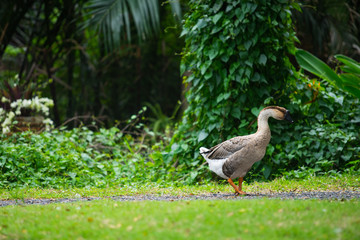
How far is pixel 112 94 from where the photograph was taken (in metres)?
18.2

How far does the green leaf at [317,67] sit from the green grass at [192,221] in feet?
13.5

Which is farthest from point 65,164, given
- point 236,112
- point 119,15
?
point 119,15

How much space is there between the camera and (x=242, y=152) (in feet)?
18.9

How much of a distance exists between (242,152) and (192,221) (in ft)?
6.83

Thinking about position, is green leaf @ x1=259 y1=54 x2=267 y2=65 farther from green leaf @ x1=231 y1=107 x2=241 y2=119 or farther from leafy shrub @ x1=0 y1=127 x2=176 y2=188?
leafy shrub @ x1=0 y1=127 x2=176 y2=188

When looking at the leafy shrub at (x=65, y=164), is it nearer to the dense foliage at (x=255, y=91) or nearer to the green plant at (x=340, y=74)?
the dense foliage at (x=255, y=91)

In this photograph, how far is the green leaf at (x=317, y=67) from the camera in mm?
8289

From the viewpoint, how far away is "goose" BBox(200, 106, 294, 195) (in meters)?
5.75

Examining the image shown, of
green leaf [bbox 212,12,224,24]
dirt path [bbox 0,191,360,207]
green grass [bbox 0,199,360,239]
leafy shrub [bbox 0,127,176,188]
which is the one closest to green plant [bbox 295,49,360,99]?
green leaf [bbox 212,12,224,24]

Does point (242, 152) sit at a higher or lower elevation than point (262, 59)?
lower

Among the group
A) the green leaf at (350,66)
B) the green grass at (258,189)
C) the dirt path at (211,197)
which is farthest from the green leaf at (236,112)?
the green leaf at (350,66)

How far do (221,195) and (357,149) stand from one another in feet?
9.81

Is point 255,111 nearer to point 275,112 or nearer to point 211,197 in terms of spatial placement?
point 275,112

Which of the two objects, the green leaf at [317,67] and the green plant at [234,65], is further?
the green leaf at [317,67]
